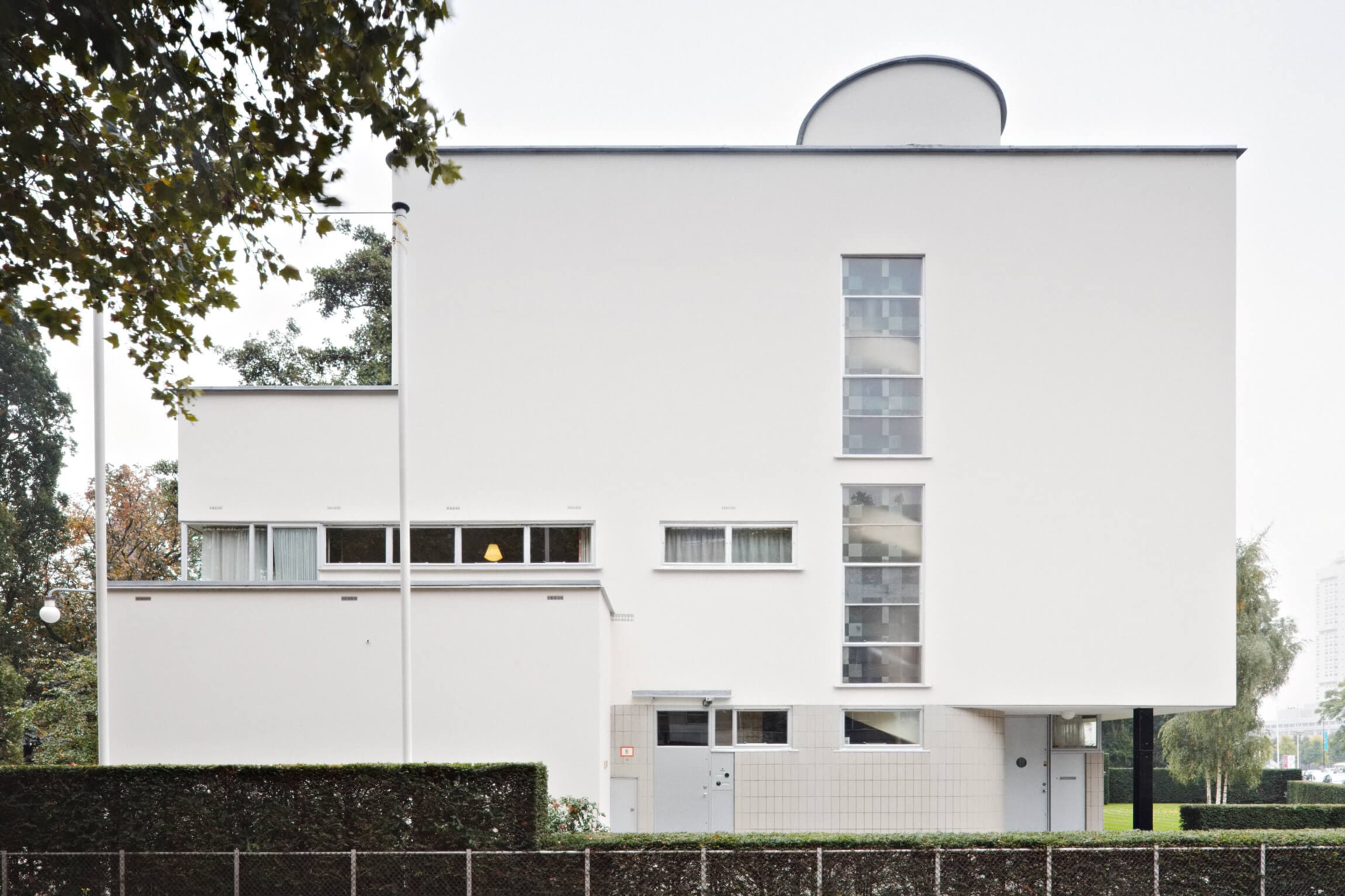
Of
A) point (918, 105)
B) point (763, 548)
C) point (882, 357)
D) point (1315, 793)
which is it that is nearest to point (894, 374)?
point (882, 357)

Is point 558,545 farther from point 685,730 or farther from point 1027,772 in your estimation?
point 1027,772

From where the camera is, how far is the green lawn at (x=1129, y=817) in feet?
87.5

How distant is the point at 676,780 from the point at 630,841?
4.42 metres

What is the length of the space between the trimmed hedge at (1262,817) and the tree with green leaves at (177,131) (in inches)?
712

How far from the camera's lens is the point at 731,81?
20094 mm

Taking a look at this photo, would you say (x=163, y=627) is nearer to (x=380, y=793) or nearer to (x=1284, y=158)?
→ (x=380, y=793)

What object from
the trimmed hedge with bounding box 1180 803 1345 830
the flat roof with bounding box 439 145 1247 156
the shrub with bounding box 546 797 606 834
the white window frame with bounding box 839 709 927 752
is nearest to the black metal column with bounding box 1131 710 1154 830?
the trimmed hedge with bounding box 1180 803 1345 830

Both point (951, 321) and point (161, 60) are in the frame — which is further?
point (951, 321)

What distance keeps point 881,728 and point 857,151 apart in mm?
9152

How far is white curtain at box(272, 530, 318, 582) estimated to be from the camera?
1605 centimetres

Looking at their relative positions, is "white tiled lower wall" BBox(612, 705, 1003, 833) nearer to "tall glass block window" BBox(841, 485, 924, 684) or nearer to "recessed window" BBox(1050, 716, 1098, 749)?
"tall glass block window" BBox(841, 485, 924, 684)

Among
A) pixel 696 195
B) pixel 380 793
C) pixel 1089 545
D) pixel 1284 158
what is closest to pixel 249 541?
pixel 380 793

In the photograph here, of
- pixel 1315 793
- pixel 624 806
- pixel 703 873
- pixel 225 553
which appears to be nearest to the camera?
pixel 703 873

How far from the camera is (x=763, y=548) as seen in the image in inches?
645
